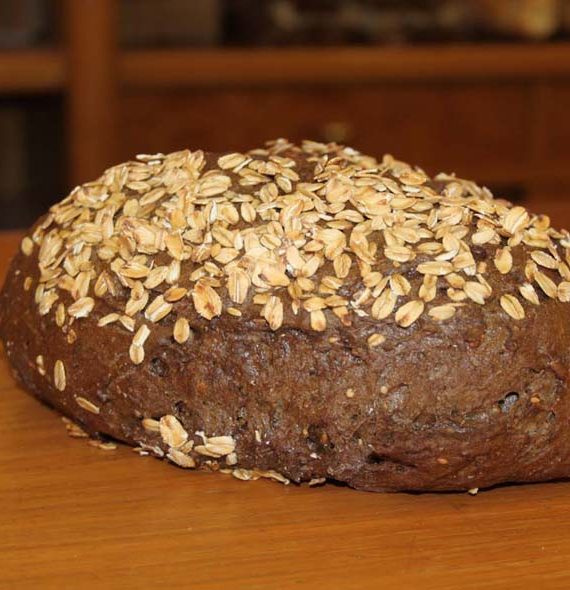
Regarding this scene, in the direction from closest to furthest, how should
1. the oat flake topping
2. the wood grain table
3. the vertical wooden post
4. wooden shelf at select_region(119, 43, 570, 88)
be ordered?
1. the wood grain table
2. the oat flake topping
3. the vertical wooden post
4. wooden shelf at select_region(119, 43, 570, 88)

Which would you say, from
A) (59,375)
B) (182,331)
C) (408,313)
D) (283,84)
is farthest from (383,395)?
(283,84)

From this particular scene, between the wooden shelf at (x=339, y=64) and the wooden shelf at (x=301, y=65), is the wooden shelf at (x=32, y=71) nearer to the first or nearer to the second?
the wooden shelf at (x=301, y=65)

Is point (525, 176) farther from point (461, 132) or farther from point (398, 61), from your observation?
point (398, 61)

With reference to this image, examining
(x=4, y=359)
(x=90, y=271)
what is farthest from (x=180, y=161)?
(x=4, y=359)

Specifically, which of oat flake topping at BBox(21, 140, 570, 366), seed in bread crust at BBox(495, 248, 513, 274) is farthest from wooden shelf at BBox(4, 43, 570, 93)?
seed in bread crust at BBox(495, 248, 513, 274)

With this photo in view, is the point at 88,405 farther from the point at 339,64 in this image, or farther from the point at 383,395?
the point at 339,64

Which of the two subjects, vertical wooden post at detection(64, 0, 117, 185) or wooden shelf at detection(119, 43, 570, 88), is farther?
wooden shelf at detection(119, 43, 570, 88)

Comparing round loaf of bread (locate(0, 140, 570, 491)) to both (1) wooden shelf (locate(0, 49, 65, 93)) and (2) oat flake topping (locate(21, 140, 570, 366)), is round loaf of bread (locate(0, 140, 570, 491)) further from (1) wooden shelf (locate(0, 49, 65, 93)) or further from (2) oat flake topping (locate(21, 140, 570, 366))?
(1) wooden shelf (locate(0, 49, 65, 93))

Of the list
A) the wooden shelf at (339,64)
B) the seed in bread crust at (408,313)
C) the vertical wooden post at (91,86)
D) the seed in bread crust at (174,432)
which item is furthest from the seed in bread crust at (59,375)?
the wooden shelf at (339,64)
